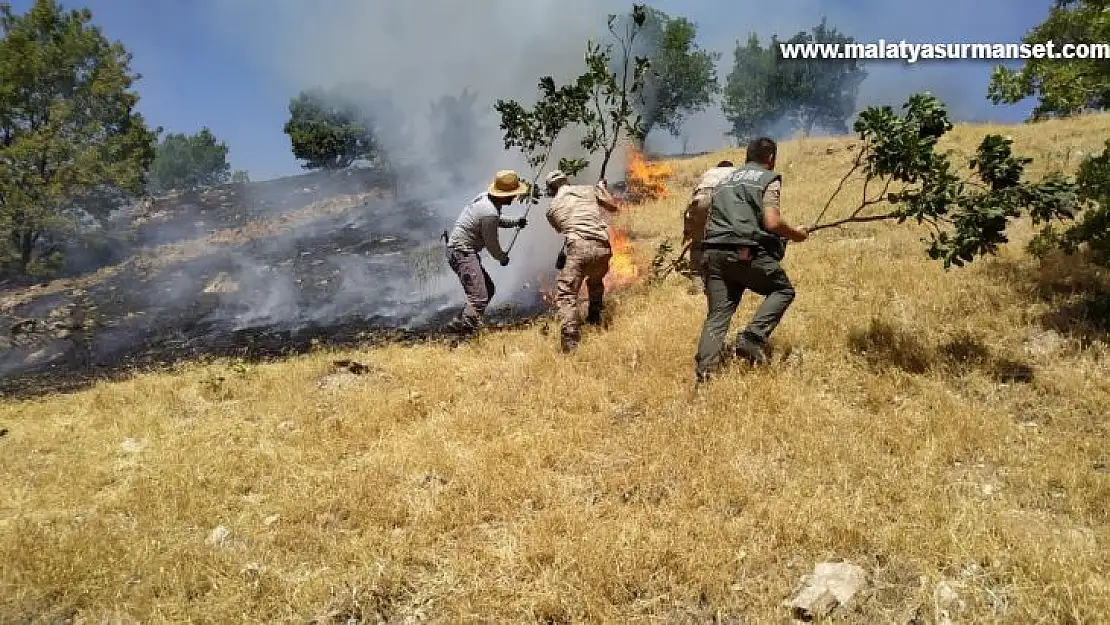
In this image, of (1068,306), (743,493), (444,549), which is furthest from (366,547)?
(1068,306)

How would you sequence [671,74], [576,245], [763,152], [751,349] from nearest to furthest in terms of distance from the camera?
[751,349]
[763,152]
[576,245]
[671,74]

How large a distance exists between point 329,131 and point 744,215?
44130mm

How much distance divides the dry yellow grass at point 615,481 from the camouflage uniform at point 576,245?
409mm

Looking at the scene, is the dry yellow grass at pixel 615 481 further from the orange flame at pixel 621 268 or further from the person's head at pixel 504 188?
the orange flame at pixel 621 268

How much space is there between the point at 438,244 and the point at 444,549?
1281 centimetres

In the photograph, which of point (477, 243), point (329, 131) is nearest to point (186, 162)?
point (329, 131)

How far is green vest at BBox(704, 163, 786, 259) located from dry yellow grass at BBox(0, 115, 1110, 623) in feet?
3.62

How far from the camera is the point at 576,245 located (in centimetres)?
675

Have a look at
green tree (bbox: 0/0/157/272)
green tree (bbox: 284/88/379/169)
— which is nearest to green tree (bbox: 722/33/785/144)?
green tree (bbox: 284/88/379/169)

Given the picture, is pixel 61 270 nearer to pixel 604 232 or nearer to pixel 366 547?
pixel 604 232

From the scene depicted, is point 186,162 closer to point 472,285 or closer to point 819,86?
point 819,86

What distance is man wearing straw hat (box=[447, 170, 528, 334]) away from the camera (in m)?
7.35

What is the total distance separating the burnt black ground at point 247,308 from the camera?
A: 30.0ft

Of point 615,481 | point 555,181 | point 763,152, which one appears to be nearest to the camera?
point 615,481
